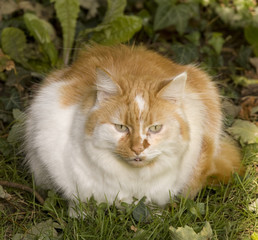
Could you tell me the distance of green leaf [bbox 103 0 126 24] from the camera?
3.59 meters

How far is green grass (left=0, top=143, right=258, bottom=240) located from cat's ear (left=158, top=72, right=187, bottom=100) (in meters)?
0.66

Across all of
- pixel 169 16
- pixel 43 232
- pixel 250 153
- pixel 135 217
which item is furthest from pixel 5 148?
pixel 169 16

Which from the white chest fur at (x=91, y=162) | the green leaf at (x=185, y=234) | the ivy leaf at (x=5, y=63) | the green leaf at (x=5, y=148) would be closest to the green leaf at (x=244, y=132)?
the white chest fur at (x=91, y=162)

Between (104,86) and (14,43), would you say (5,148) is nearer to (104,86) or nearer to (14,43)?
(14,43)

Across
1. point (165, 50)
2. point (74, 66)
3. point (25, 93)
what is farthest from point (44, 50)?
point (165, 50)

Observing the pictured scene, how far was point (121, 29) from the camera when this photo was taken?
352 centimetres

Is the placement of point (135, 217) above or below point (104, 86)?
below

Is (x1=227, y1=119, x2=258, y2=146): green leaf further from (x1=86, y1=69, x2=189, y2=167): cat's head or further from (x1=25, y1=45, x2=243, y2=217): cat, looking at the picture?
(x1=86, y1=69, x2=189, y2=167): cat's head

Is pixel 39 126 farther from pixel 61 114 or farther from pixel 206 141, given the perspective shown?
pixel 206 141

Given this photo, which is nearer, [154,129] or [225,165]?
[154,129]

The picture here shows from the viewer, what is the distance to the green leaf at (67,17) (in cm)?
343

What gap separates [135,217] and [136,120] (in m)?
0.62

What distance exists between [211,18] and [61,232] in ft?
9.85

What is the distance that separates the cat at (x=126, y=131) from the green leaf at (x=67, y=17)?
712mm
